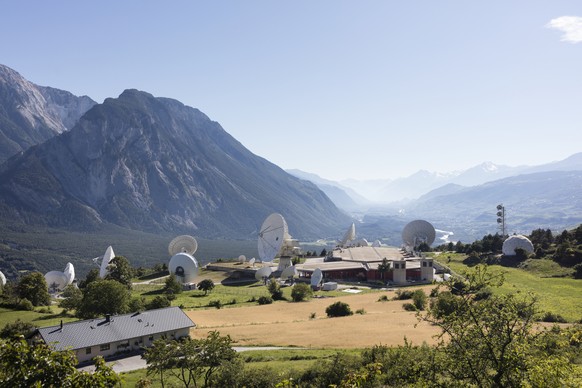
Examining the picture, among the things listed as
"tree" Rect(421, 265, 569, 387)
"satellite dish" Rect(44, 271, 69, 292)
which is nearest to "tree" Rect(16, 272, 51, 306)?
"satellite dish" Rect(44, 271, 69, 292)

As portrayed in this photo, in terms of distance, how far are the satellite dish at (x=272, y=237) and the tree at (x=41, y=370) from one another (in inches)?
3995

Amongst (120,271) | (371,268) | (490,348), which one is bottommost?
(371,268)

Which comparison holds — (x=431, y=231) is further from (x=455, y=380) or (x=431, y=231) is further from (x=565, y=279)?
(x=455, y=380)

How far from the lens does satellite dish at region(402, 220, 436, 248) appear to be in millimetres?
140625

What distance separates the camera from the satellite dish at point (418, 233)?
5536 inches

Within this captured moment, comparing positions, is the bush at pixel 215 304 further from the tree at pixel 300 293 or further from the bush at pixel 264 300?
the tree at pixel 300 293

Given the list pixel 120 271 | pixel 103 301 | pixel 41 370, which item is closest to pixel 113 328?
pixel 103 301

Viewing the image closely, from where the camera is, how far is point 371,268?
108m

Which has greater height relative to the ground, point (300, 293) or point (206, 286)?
point (206, 286)

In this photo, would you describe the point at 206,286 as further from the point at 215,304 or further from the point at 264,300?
the point at 264,300

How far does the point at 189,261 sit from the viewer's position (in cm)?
10219

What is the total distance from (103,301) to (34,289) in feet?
93.6

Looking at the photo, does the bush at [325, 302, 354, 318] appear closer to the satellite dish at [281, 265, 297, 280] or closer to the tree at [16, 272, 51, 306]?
the satellite dish at [281, 265, 297, 280]

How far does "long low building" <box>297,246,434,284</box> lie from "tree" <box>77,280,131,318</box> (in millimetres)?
57004
